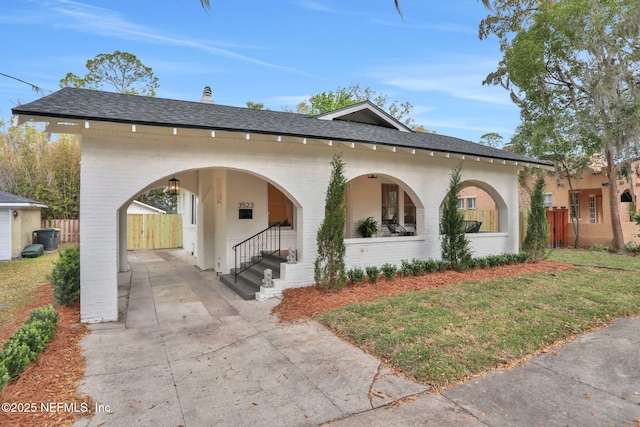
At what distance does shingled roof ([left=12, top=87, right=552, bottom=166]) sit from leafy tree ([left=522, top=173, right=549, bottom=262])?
2.05 m

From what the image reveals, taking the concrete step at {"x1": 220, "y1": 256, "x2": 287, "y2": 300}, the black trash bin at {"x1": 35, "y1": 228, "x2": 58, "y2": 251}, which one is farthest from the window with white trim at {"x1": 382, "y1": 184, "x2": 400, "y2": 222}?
the black trash bin at {"x1": 35, "y1": 228, "x2": 58, "y2": 251}

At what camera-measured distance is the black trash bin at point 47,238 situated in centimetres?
1602

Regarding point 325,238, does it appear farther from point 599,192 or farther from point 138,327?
point 599,192

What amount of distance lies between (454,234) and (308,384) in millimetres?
6756

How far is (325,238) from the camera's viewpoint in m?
7.43

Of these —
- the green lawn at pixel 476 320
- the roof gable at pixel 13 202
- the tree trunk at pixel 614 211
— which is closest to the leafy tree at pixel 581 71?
the tree trunk at pixel 614 211

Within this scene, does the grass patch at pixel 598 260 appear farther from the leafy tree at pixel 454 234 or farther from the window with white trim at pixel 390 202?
the window with white trim at pixel 390 202

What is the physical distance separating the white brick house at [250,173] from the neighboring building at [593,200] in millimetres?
7612

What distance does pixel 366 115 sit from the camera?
471 inches

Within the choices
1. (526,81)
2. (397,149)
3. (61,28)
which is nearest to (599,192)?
(526,81)

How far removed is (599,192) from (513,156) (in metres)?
12.0

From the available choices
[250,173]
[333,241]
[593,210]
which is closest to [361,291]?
[333,241]

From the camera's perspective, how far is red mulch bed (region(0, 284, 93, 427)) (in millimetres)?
3082

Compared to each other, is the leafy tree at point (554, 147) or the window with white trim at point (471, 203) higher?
the leafy tree at point (554, 147)
